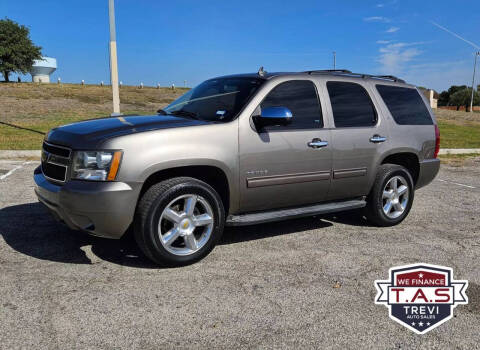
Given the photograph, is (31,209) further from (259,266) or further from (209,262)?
(259,266)

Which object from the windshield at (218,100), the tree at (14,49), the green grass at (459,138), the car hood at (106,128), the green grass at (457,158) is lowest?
the green grass at (457,158)

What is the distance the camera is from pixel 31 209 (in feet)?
18.6

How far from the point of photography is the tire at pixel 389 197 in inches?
205

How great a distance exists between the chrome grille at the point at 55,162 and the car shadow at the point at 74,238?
0.78 m

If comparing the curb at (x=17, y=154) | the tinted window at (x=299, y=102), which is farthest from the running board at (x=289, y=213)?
the curb at (x=17, y=154)

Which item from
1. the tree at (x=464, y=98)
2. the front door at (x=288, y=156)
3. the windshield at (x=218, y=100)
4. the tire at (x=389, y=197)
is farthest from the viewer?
the tree at (x=464, y=98)

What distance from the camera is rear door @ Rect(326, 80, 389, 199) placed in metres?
4.79

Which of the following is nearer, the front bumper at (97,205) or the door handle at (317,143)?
the front bumper at (97,205)

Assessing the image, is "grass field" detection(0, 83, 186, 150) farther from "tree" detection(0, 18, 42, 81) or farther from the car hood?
"tree" detection(0, 18, 42, 81)

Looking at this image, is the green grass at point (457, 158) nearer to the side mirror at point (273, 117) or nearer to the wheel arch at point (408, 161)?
the wheel arch at point (408, 161)

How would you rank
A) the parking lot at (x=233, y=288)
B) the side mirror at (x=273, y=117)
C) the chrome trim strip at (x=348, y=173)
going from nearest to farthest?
the parking lot at (x=233, y=288)
the side mirror at (x=273, y=117)
the chrome trim strip at (x=348, y=173)

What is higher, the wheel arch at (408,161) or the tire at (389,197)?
the wheel arch at (408,161)

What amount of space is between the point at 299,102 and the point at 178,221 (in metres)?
1.85

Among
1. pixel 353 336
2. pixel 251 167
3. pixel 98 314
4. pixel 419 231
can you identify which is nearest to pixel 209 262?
pixel 251 167
